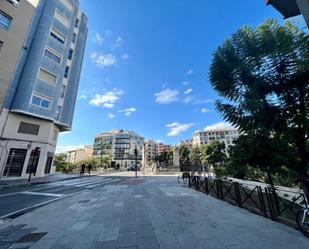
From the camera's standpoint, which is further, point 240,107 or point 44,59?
point 44,59

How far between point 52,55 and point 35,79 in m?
4.68

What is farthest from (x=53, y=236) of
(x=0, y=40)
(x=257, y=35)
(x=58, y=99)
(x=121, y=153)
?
(x=121, y=153)

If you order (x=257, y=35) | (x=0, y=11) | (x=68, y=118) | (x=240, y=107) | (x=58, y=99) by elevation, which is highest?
(x=0, y=11)

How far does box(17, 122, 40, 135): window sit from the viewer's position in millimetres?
18609

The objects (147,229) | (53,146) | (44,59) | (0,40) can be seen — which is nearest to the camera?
(147,229)

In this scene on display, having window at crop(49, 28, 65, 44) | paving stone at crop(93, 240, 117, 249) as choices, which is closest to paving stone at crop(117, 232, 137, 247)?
paving stone at crop(93, 240, 117, 249)

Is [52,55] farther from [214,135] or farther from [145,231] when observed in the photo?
[214,135]

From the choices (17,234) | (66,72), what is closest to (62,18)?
(66,72)

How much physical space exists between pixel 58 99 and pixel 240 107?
2296 cm

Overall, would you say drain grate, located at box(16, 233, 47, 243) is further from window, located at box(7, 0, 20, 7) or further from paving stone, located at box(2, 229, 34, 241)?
window, located at box(7, 0, 20, 7)

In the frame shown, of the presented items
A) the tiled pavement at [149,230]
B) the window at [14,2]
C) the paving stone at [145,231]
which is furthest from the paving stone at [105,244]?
the window at [14,2]

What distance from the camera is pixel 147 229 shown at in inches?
177

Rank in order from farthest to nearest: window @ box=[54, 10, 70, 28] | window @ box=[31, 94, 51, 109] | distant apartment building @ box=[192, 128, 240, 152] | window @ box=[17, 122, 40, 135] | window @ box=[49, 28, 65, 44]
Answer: distant apartment building @ box=[192, 128, 240, 152] < window @ box=[54, 10, 70, 28] < window @ box=[49, 28, 65, 44] < window @ box=[31, 94, 51, 109] < window @ box=[17, 122, 40, 135]

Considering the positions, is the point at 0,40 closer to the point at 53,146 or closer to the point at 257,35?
the point at 53,146
